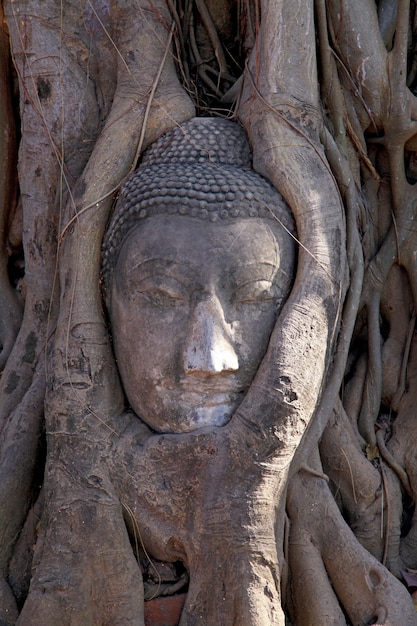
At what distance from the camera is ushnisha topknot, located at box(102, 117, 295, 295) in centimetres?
334

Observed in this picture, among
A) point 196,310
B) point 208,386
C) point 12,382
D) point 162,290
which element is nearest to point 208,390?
point 208,386

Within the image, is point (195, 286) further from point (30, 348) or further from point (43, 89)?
point (43, 89)

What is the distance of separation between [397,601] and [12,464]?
147 cm

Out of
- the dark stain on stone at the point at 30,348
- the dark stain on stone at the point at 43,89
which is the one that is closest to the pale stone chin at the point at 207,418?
the dark stain on stone at the point at 30,348

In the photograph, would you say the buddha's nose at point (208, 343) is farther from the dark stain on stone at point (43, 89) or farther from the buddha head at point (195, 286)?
the dark stain on stone at point (43, 89)

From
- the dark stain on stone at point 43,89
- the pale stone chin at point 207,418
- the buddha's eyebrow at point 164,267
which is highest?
the dark stain on stone at point 43,89

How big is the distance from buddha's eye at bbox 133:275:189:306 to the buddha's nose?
8 centimetres

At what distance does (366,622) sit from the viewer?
3326mm

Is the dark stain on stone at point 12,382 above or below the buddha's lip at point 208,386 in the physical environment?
below

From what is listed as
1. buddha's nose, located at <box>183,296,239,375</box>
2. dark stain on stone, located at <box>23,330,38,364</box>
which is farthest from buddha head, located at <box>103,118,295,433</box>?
dark stain on stone, located at <box>23,330,38,364</box>

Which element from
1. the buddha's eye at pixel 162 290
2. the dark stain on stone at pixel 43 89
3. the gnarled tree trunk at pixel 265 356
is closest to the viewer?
the gnarled tree trunk at pixel 265 356

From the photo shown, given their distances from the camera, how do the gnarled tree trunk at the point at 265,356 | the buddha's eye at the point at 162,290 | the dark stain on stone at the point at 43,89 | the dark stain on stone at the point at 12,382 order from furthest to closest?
1. the dark stain on stone at the point at 43,89
2. the dark stain on stone at the point at 12,382
3. the buddha's eye at the point at 162,290
4. the gnarled tree trunk at the point at 265,356

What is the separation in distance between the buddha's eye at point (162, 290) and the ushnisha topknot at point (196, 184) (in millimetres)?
197

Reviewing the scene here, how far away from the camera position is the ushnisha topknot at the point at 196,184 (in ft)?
11.0
